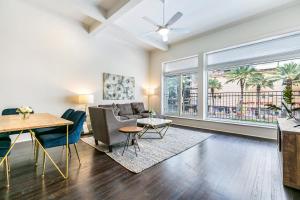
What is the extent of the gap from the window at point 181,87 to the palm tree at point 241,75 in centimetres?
119

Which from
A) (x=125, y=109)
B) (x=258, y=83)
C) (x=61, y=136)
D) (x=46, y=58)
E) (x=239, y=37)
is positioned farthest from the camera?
Answer: (x=125, y=109)

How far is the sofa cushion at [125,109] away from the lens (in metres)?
5.65

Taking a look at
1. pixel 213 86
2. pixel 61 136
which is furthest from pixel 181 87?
pixel 61 136

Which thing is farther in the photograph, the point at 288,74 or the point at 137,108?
the point at 137,108

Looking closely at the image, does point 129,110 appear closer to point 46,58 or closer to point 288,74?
point 46,58

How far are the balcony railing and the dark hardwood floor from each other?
198 cm

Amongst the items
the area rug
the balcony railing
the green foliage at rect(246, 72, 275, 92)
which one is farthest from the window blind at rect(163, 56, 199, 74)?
the area rug

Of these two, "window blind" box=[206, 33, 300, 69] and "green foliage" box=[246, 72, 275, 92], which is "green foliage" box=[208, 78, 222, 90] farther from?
"green foliage" box=[246, 72, 275, 92]

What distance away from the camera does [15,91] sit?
3729mm

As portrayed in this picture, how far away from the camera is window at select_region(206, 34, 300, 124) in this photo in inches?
159

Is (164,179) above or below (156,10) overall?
below

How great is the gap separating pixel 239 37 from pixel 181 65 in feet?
7.52

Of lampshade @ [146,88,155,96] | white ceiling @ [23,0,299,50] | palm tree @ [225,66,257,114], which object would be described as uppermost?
white ceiling @ [23,0,299,50]

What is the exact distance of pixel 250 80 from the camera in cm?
485
